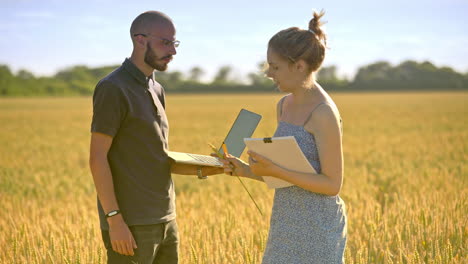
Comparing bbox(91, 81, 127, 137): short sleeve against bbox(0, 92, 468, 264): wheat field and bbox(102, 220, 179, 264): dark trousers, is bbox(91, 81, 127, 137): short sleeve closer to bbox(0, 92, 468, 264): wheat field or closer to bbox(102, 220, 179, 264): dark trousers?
bbox(102, 220, 179, 264): dark trousers

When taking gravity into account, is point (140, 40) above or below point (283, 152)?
above

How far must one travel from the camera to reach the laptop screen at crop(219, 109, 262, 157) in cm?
289

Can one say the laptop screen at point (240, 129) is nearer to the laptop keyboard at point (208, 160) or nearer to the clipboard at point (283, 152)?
the laptop keyboard at point (208, 160)

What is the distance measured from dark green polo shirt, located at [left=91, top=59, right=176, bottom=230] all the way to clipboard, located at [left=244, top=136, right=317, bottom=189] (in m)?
0.61

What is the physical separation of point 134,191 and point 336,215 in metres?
1.04

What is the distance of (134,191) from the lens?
284cm

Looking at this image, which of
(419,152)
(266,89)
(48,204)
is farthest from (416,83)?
(48,204)

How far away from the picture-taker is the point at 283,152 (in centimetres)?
247

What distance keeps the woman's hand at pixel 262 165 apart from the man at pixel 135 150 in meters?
0.59

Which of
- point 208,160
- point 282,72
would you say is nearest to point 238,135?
point 208,160

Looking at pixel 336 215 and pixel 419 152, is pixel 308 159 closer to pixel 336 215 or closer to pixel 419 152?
pixel 336 215

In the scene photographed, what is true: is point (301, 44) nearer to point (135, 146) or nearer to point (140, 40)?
point (140, 40)

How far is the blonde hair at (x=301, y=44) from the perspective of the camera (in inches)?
97.0

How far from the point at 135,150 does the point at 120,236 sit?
0.44 meters
